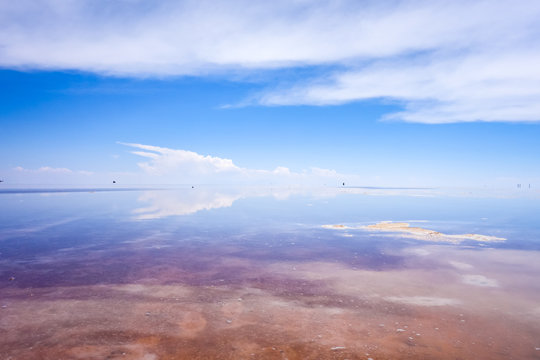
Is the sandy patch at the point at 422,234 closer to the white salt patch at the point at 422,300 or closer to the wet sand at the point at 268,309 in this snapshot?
the wet sand at the point at 268,309

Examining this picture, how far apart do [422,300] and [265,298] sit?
17.6 feet

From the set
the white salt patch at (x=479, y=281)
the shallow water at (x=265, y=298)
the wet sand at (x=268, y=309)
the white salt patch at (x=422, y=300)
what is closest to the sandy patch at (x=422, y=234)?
the shallow water at (x=265, y=298)

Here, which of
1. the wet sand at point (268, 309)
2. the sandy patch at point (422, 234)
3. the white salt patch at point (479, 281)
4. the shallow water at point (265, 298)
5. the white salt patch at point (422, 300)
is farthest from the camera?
the sandy patch at point (422, 234)

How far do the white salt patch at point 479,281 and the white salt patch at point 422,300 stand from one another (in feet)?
8.76

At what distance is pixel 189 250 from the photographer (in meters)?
18.5

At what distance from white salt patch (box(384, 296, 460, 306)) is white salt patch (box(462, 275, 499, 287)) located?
2669 millimetres

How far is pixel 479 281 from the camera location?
13.3 metres

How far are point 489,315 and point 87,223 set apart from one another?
Result: 94.9 feet

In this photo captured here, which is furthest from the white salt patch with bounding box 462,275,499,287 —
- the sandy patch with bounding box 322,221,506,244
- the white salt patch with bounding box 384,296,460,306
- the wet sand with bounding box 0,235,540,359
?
the sandy patch with bounding box 322,221,506,244

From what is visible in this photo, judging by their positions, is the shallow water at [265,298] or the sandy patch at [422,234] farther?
the sandy patch at [422,234]

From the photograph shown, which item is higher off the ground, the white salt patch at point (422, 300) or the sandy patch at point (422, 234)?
the sandy patch at point (422, 234)

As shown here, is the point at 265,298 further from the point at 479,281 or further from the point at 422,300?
the point at 479,281

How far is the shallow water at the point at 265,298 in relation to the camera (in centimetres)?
803

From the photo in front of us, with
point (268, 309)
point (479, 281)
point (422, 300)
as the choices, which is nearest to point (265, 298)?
point (268, 309)
